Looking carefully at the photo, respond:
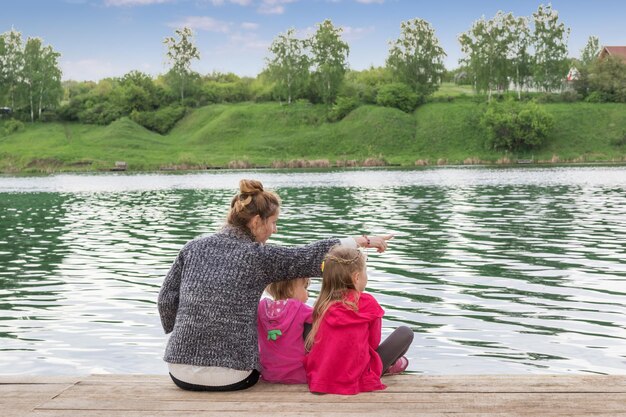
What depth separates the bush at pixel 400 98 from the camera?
13375 centimetres

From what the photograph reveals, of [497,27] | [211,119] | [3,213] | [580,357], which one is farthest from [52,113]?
[580,357]

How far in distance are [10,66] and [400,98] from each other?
224 ft

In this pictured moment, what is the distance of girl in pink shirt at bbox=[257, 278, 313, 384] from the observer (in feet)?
23.2

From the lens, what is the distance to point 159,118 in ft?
461

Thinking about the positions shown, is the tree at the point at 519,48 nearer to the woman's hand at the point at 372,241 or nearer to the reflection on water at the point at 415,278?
the reflection on water at the point at 415,278

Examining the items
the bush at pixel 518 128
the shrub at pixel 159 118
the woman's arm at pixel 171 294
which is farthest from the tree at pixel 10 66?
the woman's arm at pixel 171 294

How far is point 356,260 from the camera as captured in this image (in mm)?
6695

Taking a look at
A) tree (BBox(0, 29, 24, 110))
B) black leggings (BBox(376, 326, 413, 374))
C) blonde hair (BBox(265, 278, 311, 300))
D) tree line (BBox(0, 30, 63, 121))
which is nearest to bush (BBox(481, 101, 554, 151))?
tree line (BBox(0, 30, 63, 121))

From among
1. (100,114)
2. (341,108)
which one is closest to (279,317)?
(341,108)

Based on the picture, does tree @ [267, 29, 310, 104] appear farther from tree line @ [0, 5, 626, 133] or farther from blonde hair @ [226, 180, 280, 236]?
blonde hair @ [226, 180, 280, 236]

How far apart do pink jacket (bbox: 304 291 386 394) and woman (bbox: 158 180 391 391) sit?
44cm

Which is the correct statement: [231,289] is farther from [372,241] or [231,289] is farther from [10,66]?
[10,66]

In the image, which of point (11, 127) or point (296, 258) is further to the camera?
point (11, 127)

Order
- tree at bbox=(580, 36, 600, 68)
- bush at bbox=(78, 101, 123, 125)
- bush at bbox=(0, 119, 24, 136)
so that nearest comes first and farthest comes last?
1. bush at bbox=(0, 119, 24, 136)
2. bush at bbox=(78, 101, 123, 125)
3. tree at bbox=(580, 36, 600, 68)
